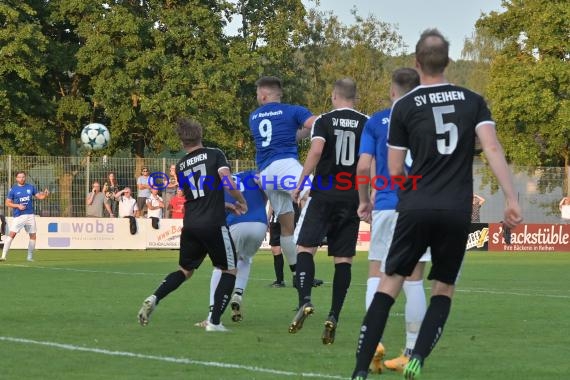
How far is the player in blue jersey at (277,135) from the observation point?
1204 cm

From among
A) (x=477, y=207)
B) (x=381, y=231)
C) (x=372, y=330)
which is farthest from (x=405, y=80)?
(x=477, y=207)

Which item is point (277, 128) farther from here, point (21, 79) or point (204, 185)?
point (21, 79)

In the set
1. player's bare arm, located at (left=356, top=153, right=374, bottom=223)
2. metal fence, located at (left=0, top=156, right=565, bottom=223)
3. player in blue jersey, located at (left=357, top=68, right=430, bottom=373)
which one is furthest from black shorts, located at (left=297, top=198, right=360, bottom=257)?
metal fence, located at (left=0, top=156, right=565, bottom=223)

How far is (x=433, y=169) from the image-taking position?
6656 millimetres

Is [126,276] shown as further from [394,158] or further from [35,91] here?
[35,91]

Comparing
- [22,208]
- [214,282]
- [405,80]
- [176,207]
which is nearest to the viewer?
[405,80]

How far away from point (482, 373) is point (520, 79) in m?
42.0

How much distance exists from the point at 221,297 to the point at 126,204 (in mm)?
22459

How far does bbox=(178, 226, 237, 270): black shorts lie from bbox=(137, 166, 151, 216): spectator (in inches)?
894

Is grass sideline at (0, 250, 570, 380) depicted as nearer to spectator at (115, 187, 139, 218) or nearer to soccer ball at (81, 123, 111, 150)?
soccer ball at (81, 123, 111, 150)

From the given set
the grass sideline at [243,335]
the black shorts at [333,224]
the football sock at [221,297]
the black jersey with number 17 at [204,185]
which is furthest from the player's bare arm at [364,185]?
the football sock at [221,297]

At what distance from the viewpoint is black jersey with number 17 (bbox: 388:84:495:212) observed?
6621 mm

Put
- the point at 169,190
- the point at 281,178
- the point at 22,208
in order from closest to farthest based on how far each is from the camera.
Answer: the point at 281,178 → the point at 22,208 → the point at 169,190

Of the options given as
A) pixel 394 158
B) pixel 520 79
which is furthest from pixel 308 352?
pixel 520 79
